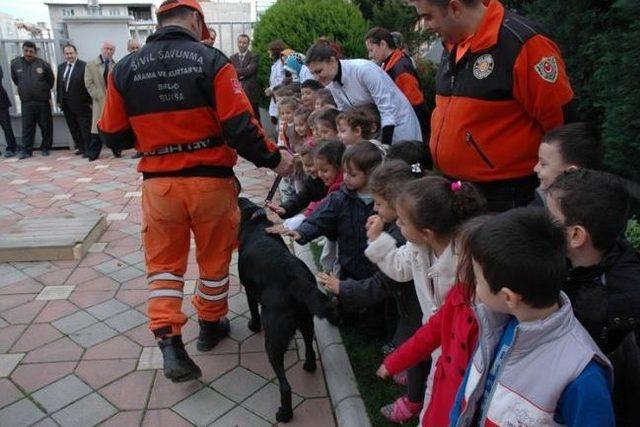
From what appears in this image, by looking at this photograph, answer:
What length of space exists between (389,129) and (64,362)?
296 centimetres

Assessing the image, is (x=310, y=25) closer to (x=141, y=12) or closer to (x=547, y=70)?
(x=547, y=70)

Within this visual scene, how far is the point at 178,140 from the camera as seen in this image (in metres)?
2.80

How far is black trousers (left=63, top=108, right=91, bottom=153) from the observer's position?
9.60m

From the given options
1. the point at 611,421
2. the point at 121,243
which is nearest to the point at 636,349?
the point at 611,421

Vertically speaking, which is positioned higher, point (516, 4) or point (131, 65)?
point (516, 4)

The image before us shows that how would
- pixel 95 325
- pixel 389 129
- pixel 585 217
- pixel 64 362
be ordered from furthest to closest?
pixel 389 129 → pixel 95 325 → pixel 64 362 → pixel 585 217

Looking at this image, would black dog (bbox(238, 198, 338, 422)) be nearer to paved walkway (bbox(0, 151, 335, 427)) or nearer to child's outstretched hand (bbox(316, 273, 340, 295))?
child's outstretched hand (bbox(316, 273, 340, 295))

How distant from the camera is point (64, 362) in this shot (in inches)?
126

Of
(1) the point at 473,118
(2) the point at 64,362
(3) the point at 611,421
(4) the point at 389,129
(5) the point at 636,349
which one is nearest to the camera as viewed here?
(3) the point at 611,421

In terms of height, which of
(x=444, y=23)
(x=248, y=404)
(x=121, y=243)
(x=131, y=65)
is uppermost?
(x=444, y=23)

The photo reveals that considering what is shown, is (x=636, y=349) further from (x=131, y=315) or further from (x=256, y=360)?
(x=131, y=315)

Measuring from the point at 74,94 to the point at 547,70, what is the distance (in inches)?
363

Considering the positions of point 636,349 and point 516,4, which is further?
point 516,4

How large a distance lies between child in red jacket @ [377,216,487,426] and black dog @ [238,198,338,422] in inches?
21.0
